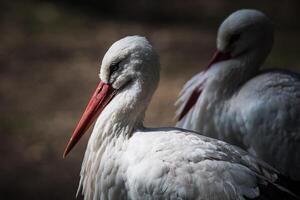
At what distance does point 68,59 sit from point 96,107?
371cm

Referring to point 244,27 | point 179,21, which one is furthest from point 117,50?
point 179,21

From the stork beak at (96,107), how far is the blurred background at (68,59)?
1.48 m

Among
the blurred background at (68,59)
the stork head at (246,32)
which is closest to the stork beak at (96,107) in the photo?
the stork head at (246,32)

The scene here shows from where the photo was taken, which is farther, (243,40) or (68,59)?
(68,59)

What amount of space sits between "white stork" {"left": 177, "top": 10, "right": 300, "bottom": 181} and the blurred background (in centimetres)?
135

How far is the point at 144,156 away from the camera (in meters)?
2.63

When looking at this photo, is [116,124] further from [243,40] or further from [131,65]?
[243,40]

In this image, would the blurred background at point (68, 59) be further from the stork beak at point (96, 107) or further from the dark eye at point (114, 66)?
the dark eye at point (114, 66)

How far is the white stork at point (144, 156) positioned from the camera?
2.54 metres

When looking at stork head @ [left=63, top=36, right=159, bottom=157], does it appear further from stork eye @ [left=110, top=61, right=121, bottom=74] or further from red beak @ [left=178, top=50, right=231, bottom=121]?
red beak @ [left=178, top=50, right=231, bottom=121]

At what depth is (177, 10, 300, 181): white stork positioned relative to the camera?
3.32 meters

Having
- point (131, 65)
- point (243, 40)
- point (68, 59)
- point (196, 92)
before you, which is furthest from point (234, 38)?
point (68, 59)

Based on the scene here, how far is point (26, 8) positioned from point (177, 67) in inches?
95.6

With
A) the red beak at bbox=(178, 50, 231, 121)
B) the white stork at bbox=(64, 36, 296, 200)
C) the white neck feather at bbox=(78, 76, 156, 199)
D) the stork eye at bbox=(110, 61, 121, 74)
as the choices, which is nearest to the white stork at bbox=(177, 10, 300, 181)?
the red beak at bbox=(178, 50, 231, 121)
